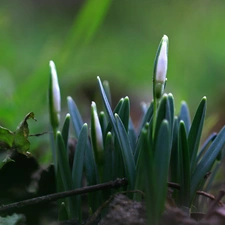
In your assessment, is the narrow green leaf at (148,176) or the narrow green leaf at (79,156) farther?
the narrow green leaf at (79,156)

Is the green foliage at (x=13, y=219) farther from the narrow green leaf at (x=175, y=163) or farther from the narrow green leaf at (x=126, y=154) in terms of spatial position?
the narrow green leaf at (x=175, y=163)

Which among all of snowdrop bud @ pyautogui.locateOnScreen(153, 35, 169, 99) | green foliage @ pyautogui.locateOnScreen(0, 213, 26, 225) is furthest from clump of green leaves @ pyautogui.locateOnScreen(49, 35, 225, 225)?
green foliage @ pyautogui.locateOnScreen(0, 213, 26, 225)

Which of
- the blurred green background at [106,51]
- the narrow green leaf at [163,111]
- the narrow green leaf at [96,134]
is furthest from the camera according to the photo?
the blurred green background at [106,51]

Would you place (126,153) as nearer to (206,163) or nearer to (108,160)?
(108,160)

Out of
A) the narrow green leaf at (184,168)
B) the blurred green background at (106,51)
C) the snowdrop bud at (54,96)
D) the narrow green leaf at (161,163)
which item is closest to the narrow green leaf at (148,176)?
the narrow green leaf at (161,163)

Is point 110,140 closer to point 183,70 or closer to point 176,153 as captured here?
point 176,153

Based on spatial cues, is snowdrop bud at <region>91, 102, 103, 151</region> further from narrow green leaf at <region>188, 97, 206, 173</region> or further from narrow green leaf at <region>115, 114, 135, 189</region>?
narrow green leaf at <region>188, 97, 206, 173</region>

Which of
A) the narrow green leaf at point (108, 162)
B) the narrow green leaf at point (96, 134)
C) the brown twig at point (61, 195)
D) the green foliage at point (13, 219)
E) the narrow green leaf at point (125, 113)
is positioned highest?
the narrow green leaf at point (125, 113)
